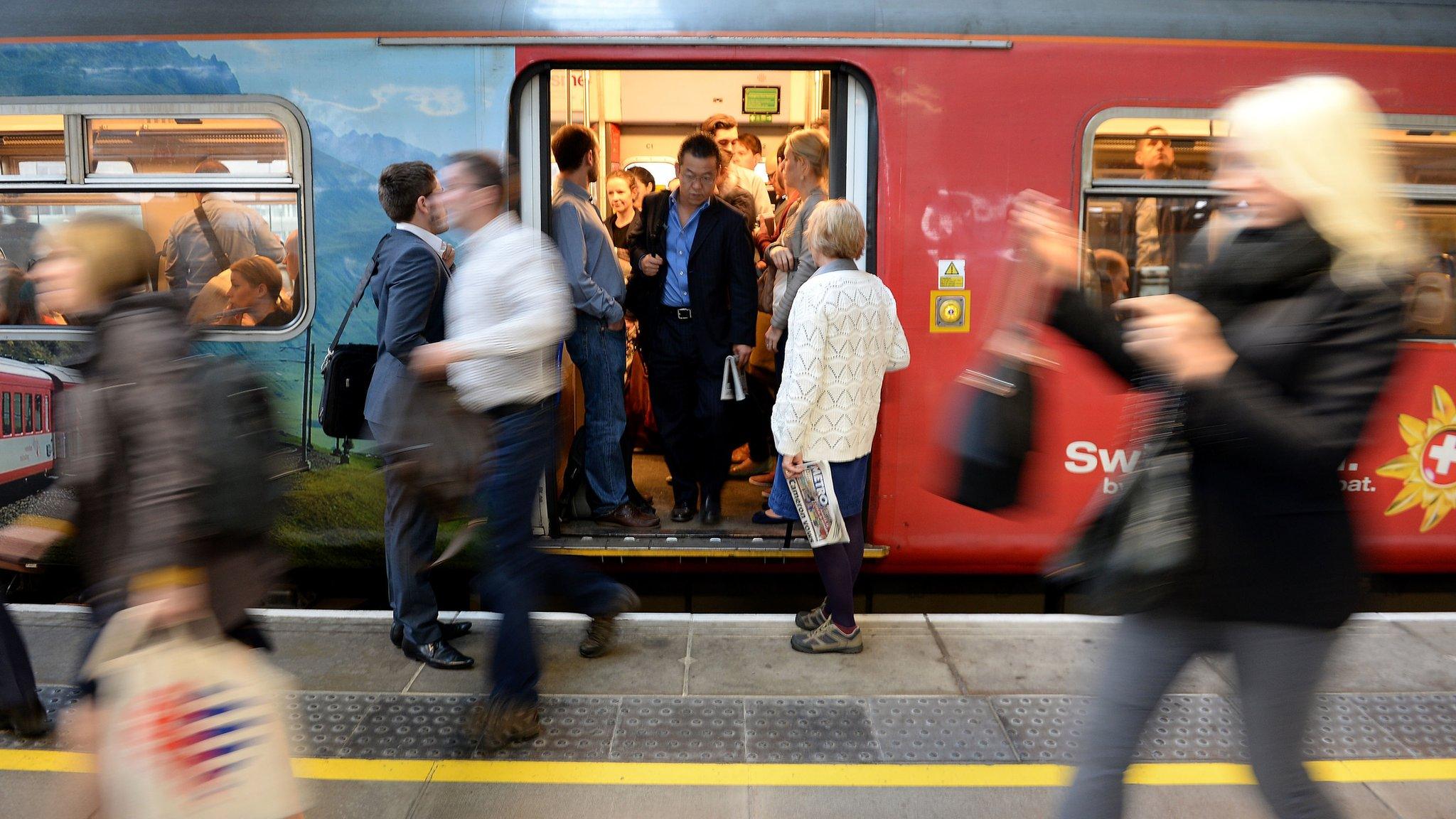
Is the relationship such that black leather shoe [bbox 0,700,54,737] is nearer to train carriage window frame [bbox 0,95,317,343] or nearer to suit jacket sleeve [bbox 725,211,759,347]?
train carriage window frame [bbox 0,95,317,343]

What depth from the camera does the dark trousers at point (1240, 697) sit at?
177 cm

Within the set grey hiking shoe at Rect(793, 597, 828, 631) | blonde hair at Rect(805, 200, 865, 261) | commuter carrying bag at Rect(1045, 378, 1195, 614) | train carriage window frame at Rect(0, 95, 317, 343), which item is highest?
train carriage window frame at Rect(0, 95, 317, 343)

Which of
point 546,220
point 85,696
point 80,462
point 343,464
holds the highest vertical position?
point 546,220

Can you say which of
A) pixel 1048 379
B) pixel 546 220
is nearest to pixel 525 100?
pixel 546 220

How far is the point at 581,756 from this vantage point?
2.96 metres

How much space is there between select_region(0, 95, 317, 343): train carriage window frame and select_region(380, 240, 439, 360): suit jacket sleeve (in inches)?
36.0

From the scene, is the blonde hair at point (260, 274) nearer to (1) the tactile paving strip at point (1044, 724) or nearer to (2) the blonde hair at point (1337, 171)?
(1) the tactile paving strip at point (1044, 724)

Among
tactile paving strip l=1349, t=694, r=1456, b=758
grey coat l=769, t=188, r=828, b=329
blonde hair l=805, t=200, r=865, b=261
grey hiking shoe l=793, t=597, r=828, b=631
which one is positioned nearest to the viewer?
tactile paving strip l=1349, t=694, r=1456, b=758

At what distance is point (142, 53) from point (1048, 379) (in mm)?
3753

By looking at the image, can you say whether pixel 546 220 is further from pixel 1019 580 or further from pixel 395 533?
pixel 1019 580

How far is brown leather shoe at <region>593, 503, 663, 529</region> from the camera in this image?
4.62m

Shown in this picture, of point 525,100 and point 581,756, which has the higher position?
point 525,100

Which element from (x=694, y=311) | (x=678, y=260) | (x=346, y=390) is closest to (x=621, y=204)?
(x=678, y=260)

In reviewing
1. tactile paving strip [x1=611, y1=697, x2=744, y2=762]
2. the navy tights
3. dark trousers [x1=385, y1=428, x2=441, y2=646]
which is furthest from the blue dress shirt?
tactile paving strip [x1=611, y1=697, x2=744, y2=762]
